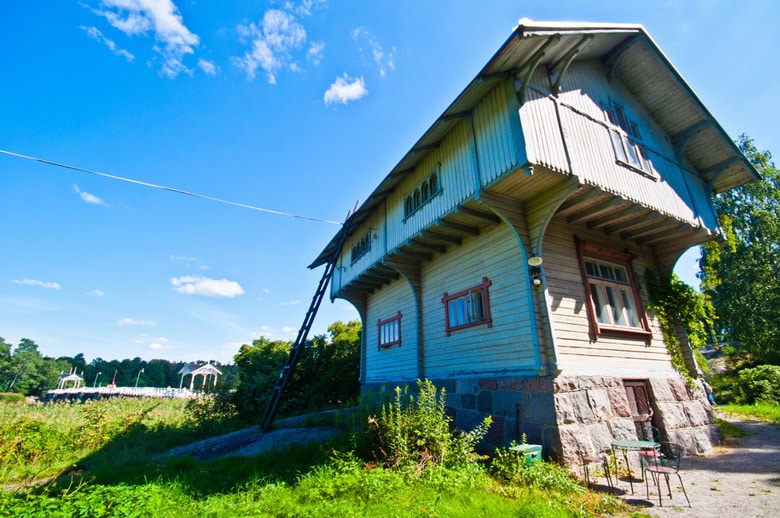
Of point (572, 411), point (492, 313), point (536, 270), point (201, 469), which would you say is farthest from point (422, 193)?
point (201, 469)

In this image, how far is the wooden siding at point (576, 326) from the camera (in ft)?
Answer: 25.4

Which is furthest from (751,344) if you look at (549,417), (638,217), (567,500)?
(567,500)

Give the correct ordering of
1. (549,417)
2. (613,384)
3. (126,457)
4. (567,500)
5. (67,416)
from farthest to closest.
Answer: (67,416), (126,457), (613,384), (549,417), (567,500)

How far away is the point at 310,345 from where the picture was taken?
818 inches

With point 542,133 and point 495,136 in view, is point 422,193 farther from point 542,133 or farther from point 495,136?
point 542,133

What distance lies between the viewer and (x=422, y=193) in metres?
10.9

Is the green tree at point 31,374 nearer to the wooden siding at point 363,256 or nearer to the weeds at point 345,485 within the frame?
the wooden siding at point 363,256

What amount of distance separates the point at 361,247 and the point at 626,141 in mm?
9932

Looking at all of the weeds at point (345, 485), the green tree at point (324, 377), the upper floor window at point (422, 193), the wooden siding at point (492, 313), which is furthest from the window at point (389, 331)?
the green tree at point (324, 377)

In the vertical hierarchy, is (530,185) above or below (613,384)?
above

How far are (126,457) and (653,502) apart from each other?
12.8 metres

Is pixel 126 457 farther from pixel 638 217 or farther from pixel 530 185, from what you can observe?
pixel 638 217

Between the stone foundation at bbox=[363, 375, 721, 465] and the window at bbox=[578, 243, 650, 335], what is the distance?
4.56ft

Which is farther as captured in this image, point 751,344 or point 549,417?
point 751,344
